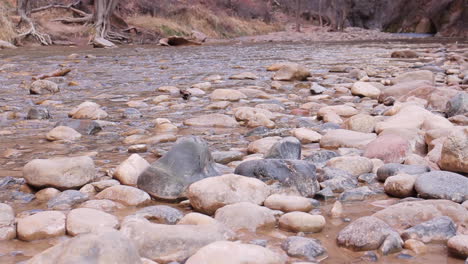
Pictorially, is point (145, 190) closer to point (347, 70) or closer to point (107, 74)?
point (107, 74)

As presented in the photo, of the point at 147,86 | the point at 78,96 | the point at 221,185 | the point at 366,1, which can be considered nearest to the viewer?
the point at 221,185

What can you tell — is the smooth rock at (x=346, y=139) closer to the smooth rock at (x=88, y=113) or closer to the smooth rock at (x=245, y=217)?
the smooth rock at (x=245, y=217)

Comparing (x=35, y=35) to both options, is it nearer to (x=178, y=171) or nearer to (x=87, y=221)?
(x=178, y=171)

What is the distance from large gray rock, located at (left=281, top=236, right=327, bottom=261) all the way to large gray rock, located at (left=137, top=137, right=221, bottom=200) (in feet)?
2.36

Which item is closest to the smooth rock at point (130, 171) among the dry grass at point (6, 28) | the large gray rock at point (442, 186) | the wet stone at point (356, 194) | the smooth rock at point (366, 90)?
the wet stone at point (356, 194)

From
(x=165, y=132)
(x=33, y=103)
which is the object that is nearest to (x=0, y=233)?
(x=165, y=132)

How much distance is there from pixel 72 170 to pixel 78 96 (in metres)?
3.60

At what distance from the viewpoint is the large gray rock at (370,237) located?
5.60 feet

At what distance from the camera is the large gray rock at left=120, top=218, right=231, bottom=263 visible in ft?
5.31

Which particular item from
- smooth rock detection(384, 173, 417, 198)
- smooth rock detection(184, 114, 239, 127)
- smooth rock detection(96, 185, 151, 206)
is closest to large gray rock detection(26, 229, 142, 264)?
smooth rock detection(96, 185, 151, 206)

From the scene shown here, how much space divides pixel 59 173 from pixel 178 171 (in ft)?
1.87

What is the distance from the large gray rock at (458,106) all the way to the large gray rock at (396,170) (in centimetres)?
170

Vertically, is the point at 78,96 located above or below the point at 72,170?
below

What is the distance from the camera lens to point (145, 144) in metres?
3.38
